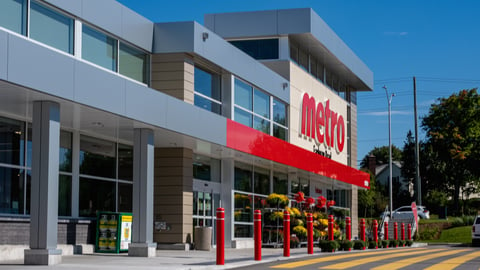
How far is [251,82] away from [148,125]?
11.1 meters

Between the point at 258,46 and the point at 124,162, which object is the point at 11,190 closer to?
the point at 124,162

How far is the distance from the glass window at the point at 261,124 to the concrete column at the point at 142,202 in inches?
465

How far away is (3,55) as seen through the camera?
1580 centimetres

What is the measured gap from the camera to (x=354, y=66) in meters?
48.6

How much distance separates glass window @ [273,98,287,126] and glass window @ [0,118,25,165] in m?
16.8

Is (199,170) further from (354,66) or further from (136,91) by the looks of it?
(354,66)

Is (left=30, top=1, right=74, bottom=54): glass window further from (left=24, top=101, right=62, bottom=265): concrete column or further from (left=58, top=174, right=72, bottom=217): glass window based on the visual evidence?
(left=58, top=174, right=72, bottom=217): glass window

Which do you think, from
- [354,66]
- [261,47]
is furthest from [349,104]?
[261,47]

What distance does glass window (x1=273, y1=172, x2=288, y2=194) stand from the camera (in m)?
37.7

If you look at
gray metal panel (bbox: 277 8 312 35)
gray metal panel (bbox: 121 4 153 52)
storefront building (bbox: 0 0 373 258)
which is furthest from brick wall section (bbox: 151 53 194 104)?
gray metal panel (bbox: 277 8 312 35)

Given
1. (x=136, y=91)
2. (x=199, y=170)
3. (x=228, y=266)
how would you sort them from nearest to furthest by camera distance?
(x=228, y=266)
(x=136, y=91)
(x=199, y=170)

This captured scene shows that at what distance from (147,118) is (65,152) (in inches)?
128

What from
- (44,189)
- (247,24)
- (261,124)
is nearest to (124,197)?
(44,189)

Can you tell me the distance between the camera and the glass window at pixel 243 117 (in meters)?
31.6
